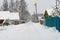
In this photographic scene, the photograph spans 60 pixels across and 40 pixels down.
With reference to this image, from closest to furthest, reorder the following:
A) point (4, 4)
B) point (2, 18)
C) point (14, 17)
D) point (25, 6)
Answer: point (2, 18) → point (14, 17) → point (25, 6) → point (4, 4)

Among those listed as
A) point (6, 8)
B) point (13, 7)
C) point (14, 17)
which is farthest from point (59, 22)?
point (13, 7)

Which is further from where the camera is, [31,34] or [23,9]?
[23,9]

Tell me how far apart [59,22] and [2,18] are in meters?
40.5

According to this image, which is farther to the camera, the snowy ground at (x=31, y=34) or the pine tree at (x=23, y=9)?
the pine tree at (x=23, y=9)

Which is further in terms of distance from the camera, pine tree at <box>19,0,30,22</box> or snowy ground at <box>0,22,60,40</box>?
pine tree at <box>19,0,30,22</box>

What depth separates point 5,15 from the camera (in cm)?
6225

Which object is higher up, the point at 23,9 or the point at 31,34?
the point at 31,34

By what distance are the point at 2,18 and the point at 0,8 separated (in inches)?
1469

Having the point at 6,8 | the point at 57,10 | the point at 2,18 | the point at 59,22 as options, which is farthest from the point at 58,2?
the point at 6,8

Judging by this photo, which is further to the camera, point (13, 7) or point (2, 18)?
point (13, 7)

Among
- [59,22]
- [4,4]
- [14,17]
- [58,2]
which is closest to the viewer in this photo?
[59,22]

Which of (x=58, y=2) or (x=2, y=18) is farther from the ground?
(x=58, y=2)

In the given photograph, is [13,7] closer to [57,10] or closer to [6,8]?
[6,8]

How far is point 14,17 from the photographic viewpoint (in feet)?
209
